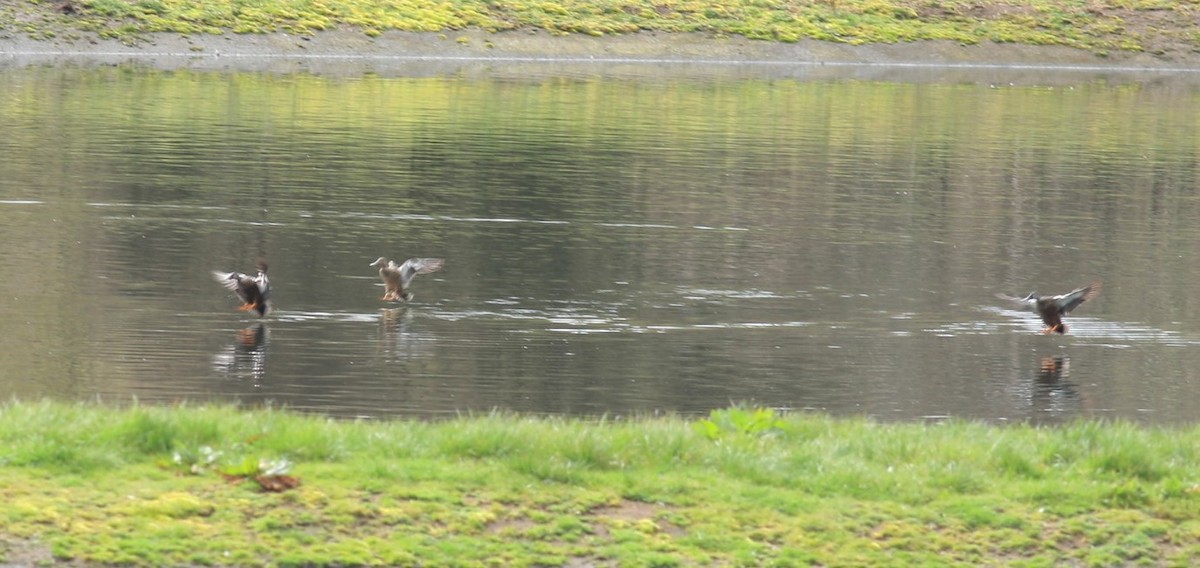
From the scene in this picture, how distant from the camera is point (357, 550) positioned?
8.92 meters

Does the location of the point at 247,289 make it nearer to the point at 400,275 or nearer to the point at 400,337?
the point at 400,337

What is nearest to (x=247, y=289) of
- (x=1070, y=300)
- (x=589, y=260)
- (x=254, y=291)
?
(x=254, y=291)

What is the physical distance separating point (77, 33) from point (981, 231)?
59.6 meters

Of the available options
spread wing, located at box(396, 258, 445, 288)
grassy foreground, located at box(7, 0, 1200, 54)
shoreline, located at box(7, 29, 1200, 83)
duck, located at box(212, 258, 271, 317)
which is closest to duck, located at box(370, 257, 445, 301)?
spread wing, located at box(396, 258, 445, 288)

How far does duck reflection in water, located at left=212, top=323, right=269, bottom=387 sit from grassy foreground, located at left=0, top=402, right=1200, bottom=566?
5.59 meters

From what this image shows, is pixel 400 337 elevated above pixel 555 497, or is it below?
below

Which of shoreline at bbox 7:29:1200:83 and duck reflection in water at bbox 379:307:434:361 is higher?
shoreline at bbox 7:29:1200:83

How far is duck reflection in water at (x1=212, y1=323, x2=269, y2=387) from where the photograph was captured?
17.0 m

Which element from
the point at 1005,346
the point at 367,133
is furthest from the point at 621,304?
the point at 367,133

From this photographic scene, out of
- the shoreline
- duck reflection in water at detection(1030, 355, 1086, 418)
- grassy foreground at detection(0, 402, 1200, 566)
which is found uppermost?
the shoreline

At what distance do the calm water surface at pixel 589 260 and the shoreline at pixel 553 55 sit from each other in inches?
980

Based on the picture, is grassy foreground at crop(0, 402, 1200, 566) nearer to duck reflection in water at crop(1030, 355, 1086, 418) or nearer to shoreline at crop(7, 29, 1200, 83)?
duck reflection in water at crop(1030, 355, 1086, 418)

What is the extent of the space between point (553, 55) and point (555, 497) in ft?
268

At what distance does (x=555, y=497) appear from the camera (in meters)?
9.79
